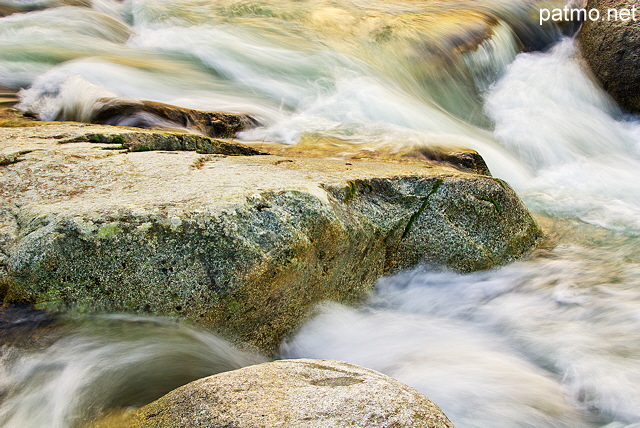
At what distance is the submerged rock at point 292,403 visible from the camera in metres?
2.21

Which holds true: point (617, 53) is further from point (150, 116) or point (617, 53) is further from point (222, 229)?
point (222, 229)

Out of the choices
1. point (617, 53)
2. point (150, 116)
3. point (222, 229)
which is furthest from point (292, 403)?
point (617, 53)

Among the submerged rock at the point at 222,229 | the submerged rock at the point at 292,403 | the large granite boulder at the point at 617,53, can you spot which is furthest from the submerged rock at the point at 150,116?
the large granite boulder at the point at 617,53

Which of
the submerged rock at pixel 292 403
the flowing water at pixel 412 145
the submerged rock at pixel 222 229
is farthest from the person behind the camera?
the flowing water at pixel 412 145

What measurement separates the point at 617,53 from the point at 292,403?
431 inches

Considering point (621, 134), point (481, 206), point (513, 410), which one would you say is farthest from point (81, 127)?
point (621, 134)

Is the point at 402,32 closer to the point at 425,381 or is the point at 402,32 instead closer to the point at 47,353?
the point at 425,381

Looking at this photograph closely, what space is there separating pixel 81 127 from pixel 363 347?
3495 mm

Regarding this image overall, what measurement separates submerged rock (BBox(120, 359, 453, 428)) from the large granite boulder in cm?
1024

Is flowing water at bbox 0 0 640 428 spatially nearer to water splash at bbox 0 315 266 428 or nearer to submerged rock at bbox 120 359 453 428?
water splash at bbox 0 315 266 428

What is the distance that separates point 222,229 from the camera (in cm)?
314

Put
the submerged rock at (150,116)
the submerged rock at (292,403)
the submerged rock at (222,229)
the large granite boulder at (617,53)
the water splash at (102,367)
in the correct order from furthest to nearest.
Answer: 1. the large granite boulder at (617,53)
2. the submerged rock at (150,116)
3. the submerged rock at (222,229)
4. the water splash at (102,367)
5. the submerged rock at (292,403)

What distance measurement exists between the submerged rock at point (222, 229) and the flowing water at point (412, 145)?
20cm

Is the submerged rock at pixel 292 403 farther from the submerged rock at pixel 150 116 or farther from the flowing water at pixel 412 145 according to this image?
the submerged rock at pixel 150 116
